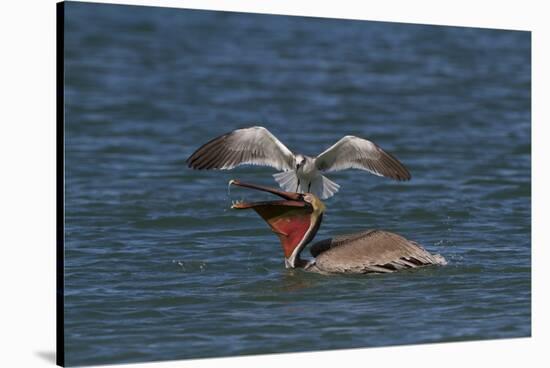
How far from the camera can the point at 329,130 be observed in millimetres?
19016

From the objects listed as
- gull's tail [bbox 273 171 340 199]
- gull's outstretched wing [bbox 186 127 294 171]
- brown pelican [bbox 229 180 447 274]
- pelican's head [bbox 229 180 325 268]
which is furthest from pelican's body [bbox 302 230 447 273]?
gull's outstretched wing [bbox 186 127 294 171]

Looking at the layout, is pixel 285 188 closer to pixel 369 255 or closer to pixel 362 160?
pixel 362 160

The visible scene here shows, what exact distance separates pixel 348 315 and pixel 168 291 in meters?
1.39

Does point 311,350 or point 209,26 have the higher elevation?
point 209,26

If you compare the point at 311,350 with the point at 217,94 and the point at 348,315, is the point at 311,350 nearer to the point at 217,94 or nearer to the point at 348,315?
the point at 348,315

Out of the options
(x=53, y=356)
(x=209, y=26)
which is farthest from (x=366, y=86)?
(x=53, y=356)

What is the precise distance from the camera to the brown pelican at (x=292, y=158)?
1262 cm

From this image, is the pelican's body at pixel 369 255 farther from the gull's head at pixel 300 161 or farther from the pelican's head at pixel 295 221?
the gull's head at pixel 300 161

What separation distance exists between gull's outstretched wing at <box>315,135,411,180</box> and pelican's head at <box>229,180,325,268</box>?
1.06ft

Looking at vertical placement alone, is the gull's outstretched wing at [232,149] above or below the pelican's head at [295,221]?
above

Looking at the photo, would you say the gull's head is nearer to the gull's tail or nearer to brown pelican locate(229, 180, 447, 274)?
the gull's tail

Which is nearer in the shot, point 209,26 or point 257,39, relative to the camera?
point 257,39

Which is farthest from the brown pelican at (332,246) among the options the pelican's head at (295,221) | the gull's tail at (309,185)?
the gull's tail at (309,185)

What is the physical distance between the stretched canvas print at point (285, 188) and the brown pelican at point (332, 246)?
2 cm
